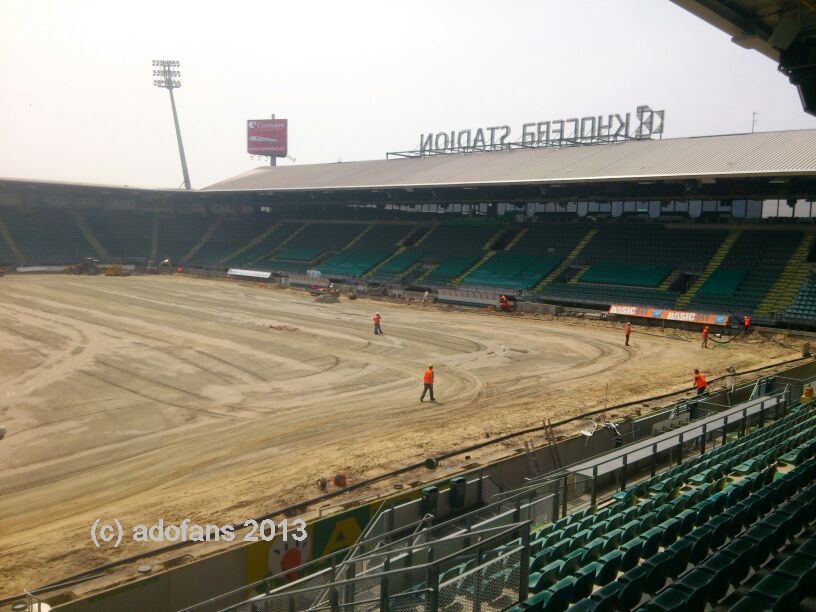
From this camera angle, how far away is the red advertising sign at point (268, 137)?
91.6 metres

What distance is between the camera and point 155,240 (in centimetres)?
7838

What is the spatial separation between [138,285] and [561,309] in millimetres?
36599

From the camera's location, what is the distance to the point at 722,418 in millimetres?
15320

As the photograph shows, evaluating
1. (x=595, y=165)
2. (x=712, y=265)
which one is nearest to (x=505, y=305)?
(x=595, y=165)

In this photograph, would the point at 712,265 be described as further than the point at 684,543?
Yes

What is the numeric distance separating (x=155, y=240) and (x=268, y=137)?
2422 centimetres

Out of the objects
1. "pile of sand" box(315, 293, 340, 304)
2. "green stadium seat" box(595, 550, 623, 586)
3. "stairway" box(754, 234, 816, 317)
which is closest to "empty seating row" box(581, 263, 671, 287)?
"stairway" box(754, 234, 816, 317)

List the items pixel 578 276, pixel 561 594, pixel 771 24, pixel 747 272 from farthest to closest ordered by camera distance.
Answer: pixel 578 276 < pixel 747 272 < pixel 771 24 < pixel 561 594

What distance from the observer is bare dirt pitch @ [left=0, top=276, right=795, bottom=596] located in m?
14.0

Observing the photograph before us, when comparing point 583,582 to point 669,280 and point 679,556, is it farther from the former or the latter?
point 669,280

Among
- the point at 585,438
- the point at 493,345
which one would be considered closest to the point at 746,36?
the point at 585,438

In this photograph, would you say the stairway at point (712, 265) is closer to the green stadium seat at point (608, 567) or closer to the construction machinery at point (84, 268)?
the green stadium seat at point (608, 567)

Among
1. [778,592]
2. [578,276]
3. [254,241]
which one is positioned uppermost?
[254,241]

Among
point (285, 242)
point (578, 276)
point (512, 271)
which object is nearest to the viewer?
point (578, 276)
